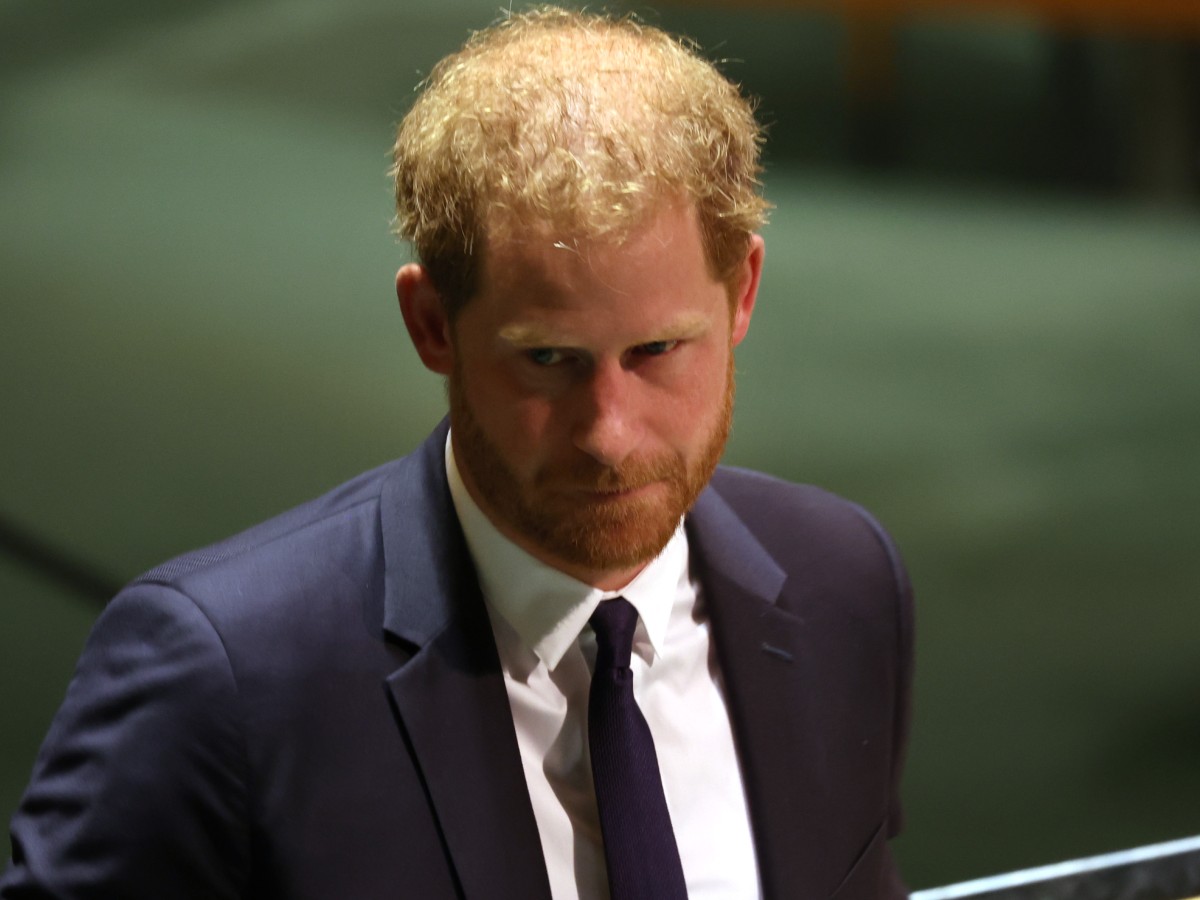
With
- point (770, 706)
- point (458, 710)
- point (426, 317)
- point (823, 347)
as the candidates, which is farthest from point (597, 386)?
point (823, 347)

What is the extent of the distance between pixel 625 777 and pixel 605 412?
1.03ft

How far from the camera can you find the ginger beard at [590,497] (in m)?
1.13

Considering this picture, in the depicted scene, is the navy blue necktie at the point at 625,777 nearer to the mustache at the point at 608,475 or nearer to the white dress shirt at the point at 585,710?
the white dress shirt at the point at 585,710

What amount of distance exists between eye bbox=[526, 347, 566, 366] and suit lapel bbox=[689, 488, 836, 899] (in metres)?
0.33

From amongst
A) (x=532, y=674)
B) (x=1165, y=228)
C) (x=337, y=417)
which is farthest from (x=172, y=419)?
(x=1165, y=228)

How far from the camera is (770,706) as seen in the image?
134 centimetres

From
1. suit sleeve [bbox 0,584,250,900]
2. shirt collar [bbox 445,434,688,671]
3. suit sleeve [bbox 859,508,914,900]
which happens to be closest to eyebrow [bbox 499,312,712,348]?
shirt collar [bbox 445,434,688,671]

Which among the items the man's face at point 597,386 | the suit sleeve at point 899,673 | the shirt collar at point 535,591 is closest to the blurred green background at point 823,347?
the suit sleeve at point 899,673

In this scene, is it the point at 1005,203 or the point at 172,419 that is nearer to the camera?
the point at 172,419

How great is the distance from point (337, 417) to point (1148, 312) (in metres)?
2.31

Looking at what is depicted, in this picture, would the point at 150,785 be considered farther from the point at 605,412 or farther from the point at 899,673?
the point at 899,673

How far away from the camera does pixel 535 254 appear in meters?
1.07

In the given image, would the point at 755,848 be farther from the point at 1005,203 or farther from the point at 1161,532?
the point at 1005,203

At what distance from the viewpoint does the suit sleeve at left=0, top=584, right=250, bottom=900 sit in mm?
1108
